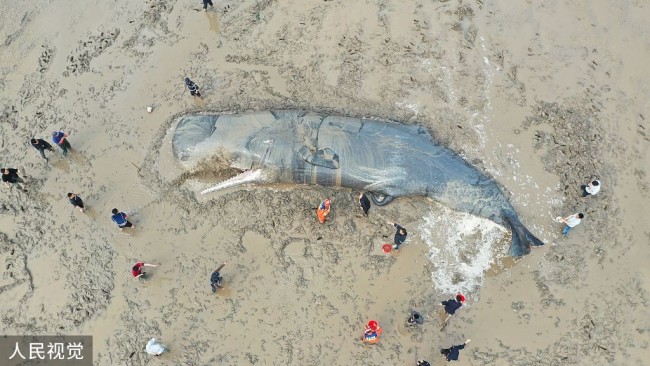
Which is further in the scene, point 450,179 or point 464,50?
point 464,50

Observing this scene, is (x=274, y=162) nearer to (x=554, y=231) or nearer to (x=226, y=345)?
(x=226, y=345)

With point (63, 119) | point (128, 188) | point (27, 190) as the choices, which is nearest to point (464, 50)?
point (128, 188)

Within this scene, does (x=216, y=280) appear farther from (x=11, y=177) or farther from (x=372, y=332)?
(x=11, y=177)

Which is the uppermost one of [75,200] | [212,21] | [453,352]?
[212,21]

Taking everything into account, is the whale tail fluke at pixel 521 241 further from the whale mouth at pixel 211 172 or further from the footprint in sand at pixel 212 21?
the footprint in sand at pixel 212 21

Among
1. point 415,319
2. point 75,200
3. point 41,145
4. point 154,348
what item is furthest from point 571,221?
point 41,145

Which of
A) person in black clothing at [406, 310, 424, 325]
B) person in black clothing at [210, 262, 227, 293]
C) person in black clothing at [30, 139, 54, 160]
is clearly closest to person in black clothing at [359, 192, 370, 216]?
person in black clothing at [406, 310, 424, 325]
